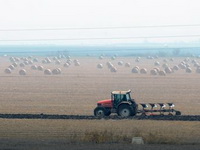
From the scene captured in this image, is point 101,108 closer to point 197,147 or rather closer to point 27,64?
point 197,147

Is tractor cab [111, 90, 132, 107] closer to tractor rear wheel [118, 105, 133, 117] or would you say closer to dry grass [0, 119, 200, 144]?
tractor rear wheel [118, 105, 133, 117]

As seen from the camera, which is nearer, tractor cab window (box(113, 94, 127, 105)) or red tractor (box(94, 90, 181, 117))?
red tractor (box(94, 90, 181, 117))

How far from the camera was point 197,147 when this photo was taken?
24797 mm

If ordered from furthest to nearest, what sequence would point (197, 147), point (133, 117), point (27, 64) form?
point (27, 64) < point (133, 117) < point (197, 147)

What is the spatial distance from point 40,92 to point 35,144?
114ft

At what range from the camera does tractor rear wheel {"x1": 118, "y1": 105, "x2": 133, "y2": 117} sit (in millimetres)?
35906

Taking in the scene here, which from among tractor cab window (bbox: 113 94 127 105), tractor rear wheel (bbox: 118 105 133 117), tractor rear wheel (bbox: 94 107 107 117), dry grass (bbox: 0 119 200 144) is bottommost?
dry grass (bbox: 0 119 200 144)

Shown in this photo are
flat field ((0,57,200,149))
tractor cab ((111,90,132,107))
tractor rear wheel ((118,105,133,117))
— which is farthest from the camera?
tractor cab ((111,90,132,107))

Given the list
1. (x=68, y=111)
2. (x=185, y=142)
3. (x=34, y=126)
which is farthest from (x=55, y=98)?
(x=185, y=142)

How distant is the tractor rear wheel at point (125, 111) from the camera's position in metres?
35.9

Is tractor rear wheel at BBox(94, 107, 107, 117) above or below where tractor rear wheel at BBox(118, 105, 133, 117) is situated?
above

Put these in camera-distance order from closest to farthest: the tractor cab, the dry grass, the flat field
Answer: the dry grass
the flat field
the tractor cab

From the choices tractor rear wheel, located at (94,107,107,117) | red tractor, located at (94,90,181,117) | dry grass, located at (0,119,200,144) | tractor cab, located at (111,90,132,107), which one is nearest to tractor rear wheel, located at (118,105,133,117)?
red tractor, located at (94,90,181,117)

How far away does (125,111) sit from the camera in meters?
36.1
